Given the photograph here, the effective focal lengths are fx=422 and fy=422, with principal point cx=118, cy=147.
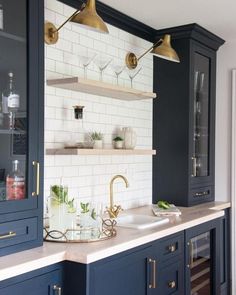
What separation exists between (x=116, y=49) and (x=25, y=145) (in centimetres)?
158

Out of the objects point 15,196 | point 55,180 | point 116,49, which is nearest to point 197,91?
point 116,49

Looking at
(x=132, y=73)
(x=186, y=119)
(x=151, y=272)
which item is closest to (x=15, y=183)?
(x=151, y=272)

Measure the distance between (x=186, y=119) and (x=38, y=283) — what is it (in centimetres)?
215

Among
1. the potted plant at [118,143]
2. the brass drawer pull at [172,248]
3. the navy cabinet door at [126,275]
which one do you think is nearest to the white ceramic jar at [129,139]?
the potted plant at [118,143]

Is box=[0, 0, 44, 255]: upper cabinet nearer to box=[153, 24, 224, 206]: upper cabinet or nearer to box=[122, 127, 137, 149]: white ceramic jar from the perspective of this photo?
box=[122, 127, 137, 149]: white ceramic jar

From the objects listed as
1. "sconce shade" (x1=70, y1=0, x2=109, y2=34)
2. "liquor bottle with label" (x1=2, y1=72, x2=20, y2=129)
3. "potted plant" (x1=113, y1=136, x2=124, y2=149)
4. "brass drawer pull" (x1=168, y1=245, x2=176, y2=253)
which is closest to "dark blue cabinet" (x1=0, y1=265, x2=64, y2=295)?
"liquor bottle with label" (x1=2, y1=72, x2=20, y2=129)

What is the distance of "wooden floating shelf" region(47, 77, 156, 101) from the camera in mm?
2656

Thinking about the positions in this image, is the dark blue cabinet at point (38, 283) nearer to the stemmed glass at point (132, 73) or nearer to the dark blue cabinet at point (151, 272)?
the dark blue cabinet at point (151, 272)

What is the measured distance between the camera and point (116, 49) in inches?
134

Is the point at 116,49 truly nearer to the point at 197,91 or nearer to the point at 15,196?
the point at 197,91

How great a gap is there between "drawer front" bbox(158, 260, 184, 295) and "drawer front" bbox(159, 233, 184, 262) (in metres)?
0.07

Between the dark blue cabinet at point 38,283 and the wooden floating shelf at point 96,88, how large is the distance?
115 centimetres

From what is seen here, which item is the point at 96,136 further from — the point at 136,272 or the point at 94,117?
the point at 136,272

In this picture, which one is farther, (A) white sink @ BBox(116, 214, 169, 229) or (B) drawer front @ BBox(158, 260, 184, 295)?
(A) white sink @ BBox(116, 214, 169, 229)
